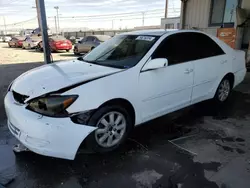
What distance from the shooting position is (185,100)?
3584mm

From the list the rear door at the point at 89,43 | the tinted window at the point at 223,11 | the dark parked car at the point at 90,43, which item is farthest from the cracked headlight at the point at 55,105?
the rear door at the point at 89,43

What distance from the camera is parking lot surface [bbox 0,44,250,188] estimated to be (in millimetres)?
2297

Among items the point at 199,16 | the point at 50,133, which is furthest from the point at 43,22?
the point at 199,16

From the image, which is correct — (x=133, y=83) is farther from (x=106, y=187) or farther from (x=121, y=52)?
(x=106, y=187)

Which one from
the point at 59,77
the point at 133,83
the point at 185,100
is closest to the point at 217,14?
the point at 185,100

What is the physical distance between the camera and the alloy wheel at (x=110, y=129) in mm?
2631

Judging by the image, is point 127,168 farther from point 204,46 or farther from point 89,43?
point 89,43

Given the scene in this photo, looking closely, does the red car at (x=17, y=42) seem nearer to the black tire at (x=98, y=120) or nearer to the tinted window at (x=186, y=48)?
Result: the tinted window at (x=186, y=48)

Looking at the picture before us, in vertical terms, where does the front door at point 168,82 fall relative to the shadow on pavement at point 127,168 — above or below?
above

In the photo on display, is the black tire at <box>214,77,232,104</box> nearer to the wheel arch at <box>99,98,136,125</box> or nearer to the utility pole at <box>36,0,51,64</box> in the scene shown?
the wheel arch at <box>99,98,136,125</box>

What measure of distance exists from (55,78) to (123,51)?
3.87 ft

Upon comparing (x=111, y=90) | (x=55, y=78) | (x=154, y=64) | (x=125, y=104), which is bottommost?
(x=125, y=104)

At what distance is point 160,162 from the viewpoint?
263 cm

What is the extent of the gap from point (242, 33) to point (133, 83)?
7.33 m
